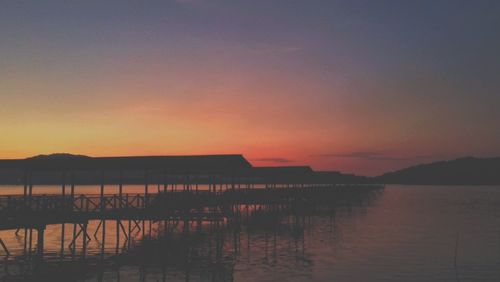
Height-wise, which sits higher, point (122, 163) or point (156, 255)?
point (122, 163)

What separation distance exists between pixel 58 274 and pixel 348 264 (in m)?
15.0

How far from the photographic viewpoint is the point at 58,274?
26.3 m

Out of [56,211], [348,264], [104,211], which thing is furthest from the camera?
[104,211]

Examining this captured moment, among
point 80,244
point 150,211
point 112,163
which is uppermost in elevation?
point 112,163

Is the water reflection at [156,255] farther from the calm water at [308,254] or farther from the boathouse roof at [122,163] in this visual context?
the boathouse roof at [122,163]

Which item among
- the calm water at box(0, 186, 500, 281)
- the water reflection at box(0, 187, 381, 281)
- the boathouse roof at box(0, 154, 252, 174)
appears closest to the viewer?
the water reflection at box(0, 187, 381, 281)

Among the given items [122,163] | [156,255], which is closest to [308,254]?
[156,255]

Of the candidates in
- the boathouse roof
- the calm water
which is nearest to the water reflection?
the calm water

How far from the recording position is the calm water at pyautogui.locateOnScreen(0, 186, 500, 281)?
88.6 ft

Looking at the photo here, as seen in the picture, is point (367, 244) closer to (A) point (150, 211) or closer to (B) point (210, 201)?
(B) point (210, 201)

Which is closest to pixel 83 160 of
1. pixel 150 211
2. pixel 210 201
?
pixel 150 211

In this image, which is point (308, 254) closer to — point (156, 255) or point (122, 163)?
point (156, 255)

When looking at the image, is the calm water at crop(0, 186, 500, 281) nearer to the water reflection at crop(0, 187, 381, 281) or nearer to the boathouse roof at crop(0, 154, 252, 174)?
the water reflection at crop(0, 187, 381, 281)

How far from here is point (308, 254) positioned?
3416 centimetres
